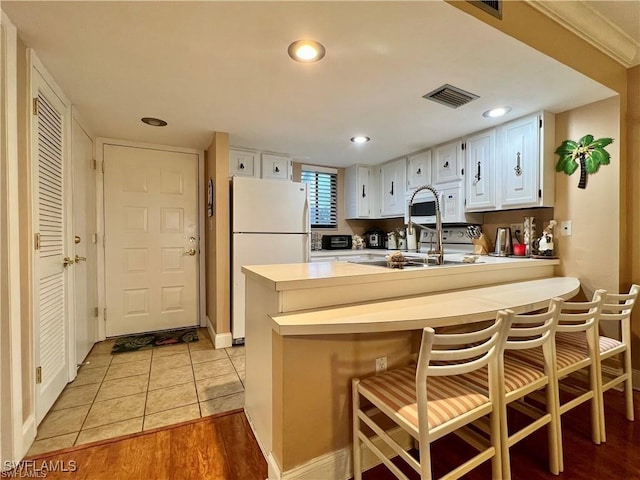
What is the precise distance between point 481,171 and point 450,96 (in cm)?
104

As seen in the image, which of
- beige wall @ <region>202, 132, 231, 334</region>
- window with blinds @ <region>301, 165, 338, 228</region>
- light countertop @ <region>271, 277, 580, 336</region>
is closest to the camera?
light countertop @ <region>271, 277, 580, 336</region>

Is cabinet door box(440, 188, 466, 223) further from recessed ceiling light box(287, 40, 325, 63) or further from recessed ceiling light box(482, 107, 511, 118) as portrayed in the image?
recessed ceiling light box(287, 40, 325, 63)

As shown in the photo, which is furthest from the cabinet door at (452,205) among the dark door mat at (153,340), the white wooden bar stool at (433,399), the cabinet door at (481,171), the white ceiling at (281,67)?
the dark door mat at (153,340)

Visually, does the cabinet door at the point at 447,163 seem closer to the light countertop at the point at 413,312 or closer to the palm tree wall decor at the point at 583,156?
the palm tree wall decor at the point at 583,156

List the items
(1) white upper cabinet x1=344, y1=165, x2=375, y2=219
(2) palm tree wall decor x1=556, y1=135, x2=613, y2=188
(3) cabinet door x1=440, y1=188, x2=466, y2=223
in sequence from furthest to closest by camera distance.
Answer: (1) white upper cabinet x1=344, y1=165, x2=375, y2=219 → (3) cabinet door x1=440, y1=188, x2=466, y2=223 → (2) palm tree wall decor x1=556, y1=135, x2=613, y2=188

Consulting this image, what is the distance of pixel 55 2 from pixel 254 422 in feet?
7.31

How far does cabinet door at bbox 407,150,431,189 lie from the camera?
358cm

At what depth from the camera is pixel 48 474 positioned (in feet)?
4.73

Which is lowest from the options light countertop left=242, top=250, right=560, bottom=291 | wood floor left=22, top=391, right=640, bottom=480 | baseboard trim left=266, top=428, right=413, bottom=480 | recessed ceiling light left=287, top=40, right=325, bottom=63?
wood floor left=22, top=391, right=640, bottom=480

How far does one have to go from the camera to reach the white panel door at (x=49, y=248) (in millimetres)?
1738

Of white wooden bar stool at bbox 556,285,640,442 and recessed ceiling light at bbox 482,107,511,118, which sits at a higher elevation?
recessed ceiling light at bbox 482,107,511,118

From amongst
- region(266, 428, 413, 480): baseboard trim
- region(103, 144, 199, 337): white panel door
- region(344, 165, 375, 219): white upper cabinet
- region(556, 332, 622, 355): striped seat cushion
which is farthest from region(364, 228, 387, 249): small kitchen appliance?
region(266, 428, 413, 480): baseboard trim

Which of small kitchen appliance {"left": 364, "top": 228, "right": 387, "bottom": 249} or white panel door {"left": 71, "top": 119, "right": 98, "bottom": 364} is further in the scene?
small kitchen appliance {"left": 364, "top": 228, "right": 387, "bottom": 249}

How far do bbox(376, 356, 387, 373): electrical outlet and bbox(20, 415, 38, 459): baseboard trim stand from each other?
1.84m
